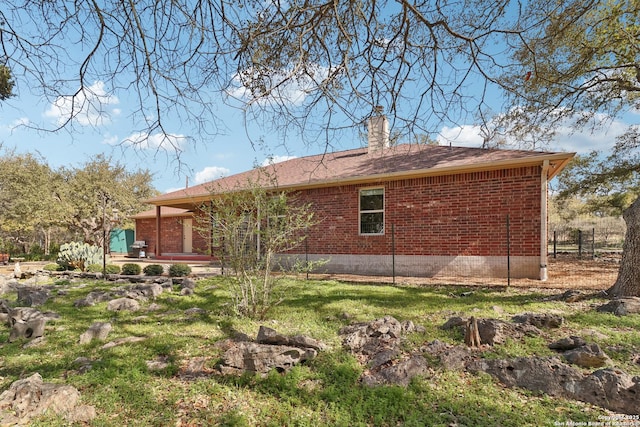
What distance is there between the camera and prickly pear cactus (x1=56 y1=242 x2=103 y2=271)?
1309 cm

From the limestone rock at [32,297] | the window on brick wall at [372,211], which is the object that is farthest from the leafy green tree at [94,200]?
the window on brick wall at [372,211]

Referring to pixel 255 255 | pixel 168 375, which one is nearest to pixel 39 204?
pixel 255 255

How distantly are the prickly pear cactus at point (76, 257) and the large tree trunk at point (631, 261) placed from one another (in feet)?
52.8

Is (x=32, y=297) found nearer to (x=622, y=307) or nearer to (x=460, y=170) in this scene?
(x=622, y=307)

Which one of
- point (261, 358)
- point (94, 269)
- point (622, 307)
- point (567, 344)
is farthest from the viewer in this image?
point (94, 269)

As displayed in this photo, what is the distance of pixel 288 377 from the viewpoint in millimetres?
3361

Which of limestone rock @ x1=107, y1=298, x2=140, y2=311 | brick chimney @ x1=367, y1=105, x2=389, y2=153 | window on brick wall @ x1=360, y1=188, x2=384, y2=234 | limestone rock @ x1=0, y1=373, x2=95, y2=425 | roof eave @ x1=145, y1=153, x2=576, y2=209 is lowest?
limestone rock @ x1=107, y1=298, x2=140, y2=311

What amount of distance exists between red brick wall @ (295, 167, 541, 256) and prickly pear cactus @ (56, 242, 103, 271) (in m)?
9.20

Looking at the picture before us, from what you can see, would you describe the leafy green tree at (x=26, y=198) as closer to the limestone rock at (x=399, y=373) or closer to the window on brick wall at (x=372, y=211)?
the window on brick wall at (x=372, y=211)

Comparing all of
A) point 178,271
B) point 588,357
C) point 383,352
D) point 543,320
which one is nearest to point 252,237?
point 383,352

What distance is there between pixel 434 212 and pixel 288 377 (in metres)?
8.66

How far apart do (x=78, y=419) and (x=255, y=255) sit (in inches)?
129

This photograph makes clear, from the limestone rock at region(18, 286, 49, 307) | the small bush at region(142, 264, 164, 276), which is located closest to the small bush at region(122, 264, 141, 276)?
the small bush at region(142, 264, 164, 276)

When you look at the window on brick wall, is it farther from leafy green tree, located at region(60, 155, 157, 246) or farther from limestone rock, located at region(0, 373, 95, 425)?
leafy green tree, located at region(60, 155, 157, 246)
